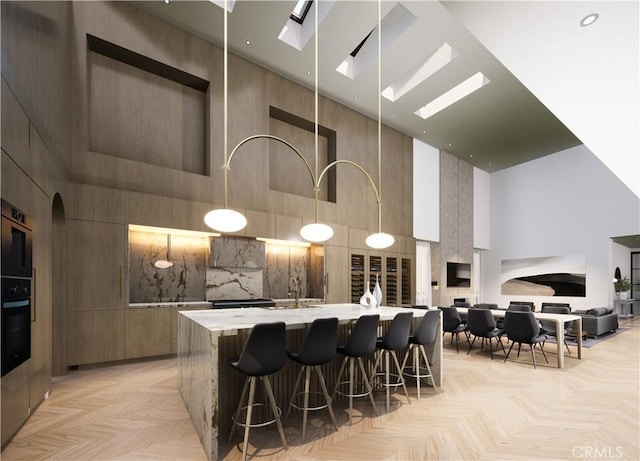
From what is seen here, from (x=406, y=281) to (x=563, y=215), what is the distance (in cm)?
570

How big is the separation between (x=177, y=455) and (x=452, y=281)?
9.84 metres

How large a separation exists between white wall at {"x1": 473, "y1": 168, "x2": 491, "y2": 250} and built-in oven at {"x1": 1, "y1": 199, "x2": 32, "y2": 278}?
11797mm

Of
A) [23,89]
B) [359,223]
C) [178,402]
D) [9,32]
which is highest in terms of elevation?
[9,32]

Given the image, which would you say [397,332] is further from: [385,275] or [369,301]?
[385,275]

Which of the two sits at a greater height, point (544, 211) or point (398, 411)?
point (544, 211)

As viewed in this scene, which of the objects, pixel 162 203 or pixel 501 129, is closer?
pixel 162 203

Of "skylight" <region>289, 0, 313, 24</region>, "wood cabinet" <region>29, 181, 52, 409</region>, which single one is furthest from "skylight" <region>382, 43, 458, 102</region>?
"wood cabinet" <region>29, 181, 52, 409</region>

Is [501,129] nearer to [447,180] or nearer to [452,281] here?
[447,180]

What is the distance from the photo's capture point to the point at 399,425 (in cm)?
303

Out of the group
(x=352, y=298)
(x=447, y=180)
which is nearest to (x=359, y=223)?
(x=352, y=298)

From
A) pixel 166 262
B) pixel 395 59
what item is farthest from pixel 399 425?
pixel 395 59

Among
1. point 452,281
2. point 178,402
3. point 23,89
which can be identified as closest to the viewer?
point 23,89

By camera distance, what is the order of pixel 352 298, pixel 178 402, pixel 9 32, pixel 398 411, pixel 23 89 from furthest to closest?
1. pixel 352 298
2. pixel 178 402
3. pixel 398 411
4. pixel 23 89
5. pixel 9 32

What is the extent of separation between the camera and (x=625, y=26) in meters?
1.47
